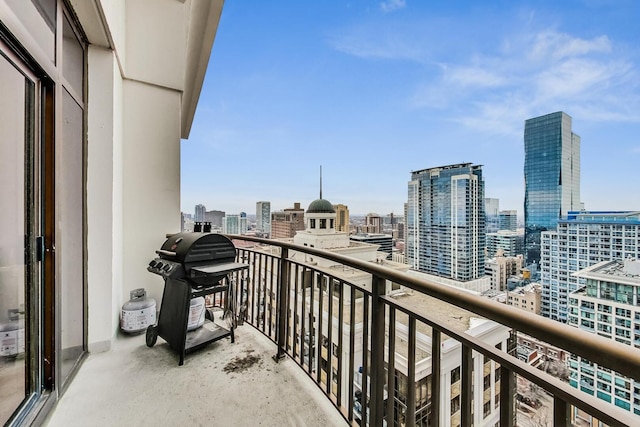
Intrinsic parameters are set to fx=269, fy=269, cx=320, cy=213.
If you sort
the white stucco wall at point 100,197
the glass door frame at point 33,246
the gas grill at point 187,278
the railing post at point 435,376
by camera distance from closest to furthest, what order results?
the railing post at point 435,376
the glass door frame at point 33,246
the gas grill at point 187,278
the white stucco wall at point 100,197

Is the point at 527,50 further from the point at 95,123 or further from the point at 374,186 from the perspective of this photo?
the point at 374,186

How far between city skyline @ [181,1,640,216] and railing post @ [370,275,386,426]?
2.76 m

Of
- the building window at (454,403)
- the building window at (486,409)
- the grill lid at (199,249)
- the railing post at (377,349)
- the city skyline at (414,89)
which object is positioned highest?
the city skyline at (414,89)

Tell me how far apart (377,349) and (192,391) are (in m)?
1.28

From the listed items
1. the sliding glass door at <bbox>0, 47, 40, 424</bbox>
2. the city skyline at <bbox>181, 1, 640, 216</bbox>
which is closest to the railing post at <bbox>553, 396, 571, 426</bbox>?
the sliding glass door at <bbox>0, 47, 40, 424</bbox>

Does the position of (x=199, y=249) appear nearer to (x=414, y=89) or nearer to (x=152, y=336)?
(x=152, y=336)

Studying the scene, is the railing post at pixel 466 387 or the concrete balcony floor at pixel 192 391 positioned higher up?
the railing post at pixel 466 387

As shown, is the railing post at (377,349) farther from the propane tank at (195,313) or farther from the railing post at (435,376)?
the propane tank at (195,313)

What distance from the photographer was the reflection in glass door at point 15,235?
118cm

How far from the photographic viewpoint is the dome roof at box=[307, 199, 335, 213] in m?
17.7

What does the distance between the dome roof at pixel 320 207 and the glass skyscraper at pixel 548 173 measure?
11.8 m

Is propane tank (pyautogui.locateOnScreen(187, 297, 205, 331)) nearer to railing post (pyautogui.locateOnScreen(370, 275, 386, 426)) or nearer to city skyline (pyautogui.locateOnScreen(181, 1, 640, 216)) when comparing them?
city skyline (pyautogui.locateOnScreen(181, 1, 640, 216))

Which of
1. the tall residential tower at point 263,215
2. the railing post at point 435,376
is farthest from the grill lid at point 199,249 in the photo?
the tall residential tower at point 263,215

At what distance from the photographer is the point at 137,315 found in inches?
94.9
